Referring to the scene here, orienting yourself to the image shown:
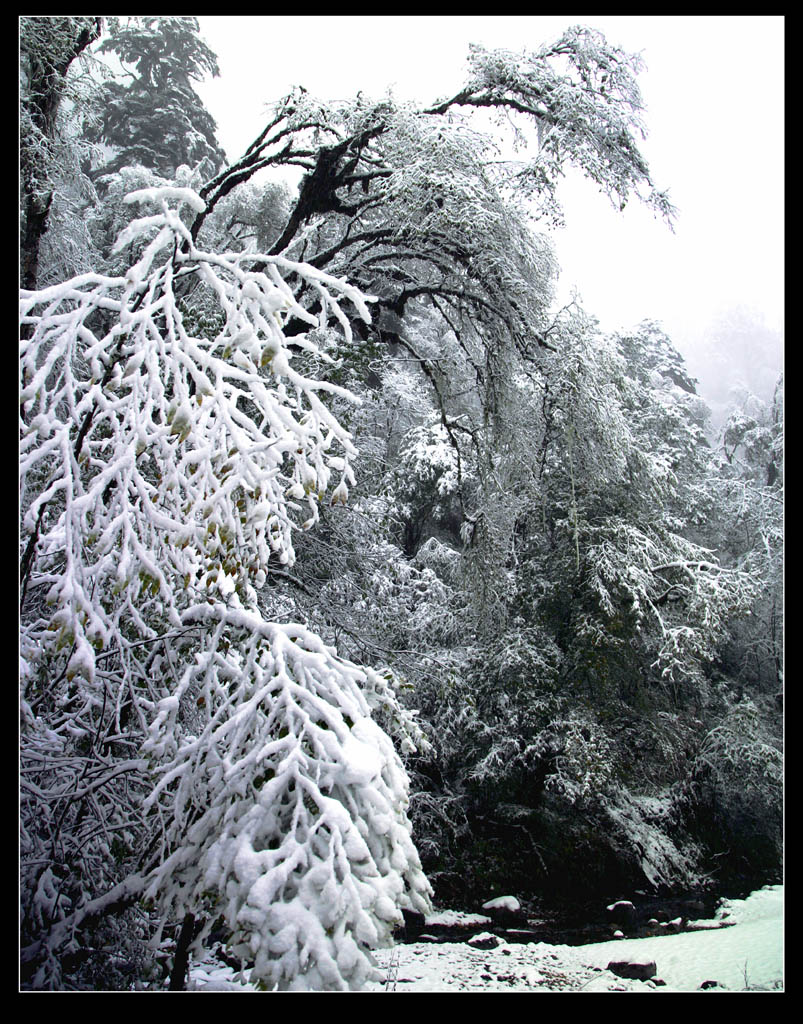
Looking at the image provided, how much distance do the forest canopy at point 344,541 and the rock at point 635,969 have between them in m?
1.86

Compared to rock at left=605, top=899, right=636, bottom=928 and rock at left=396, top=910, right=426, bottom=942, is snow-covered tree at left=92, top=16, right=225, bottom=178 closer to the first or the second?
rock at left=396, top=910, right=426, bottom=942

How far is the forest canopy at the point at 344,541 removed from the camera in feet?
5.11

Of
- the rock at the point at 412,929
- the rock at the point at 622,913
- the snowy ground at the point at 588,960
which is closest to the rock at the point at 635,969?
the snowy ground at the point at 588,960

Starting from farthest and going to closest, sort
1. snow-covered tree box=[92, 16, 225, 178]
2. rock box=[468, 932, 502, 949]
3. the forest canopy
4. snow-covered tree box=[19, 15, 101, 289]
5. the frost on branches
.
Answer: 1. rock box=[468, 932, 502, 949]
2. snow-covered tree box=[92, 16, 225, 178]
3. snow-covered tree box=[19, 15, 101, 289]
4. the forest canopy
5. the frost on branches

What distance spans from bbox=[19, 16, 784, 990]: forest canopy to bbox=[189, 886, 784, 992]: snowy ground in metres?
1.10

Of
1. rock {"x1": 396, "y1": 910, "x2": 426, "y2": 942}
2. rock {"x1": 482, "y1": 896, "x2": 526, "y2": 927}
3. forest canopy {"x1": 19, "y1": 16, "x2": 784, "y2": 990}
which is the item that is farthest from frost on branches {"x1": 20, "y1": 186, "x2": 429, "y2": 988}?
rock {"x1": 482, "y1": 896, "x2": 526, "y2": 927}

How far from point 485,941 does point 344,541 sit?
3.71 m

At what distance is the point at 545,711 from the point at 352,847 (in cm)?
602

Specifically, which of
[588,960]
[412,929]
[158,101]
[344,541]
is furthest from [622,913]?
[158,101]

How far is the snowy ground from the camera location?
3.56 metres

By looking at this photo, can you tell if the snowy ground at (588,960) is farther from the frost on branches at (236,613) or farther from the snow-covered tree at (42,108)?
the snow-covered tree at (42,108)

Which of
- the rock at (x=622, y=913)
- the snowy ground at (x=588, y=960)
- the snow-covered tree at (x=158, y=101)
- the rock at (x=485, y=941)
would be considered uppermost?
the snow-covered tree at (x=158, y=101)

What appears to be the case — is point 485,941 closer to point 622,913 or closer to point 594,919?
point 594,919
